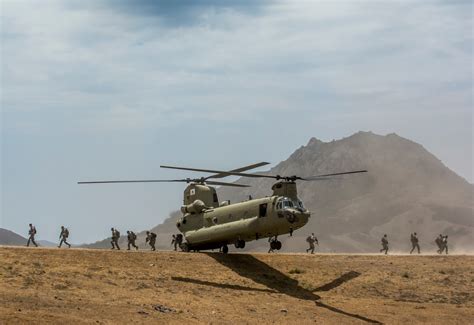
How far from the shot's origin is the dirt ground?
90.0 ft

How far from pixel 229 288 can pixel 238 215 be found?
19.7 feet

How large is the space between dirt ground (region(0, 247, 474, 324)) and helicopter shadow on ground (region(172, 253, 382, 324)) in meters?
0.06

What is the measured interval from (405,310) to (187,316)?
1107cm

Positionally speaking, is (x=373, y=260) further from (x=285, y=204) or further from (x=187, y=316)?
(x=187, y=316)

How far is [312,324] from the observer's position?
29078 millimetres

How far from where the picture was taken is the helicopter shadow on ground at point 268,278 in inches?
1354

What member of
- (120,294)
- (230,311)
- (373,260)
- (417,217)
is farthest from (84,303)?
(417,217)

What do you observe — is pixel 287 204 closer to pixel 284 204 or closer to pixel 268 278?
pixel 284 204

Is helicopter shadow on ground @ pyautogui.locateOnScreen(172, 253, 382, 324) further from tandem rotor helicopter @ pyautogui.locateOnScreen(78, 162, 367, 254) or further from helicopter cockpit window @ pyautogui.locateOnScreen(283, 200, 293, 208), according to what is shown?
helicopter cockpit window @ pyautogui.locateOnScreen(283, 200, 293, 208)

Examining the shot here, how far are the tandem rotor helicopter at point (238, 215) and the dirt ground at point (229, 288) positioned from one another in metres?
1.61

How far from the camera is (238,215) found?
39.3m

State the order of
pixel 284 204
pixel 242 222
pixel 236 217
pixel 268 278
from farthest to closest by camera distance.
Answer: pixel 236 217 → pixel 242 222 → pixel 268 278 → pixel 284 204

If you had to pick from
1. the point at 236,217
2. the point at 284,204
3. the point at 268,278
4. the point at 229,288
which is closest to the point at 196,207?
the point at 236,217

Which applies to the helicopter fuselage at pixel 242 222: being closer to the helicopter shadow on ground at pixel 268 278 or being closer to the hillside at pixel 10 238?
the helicopter shadow on ground at pixel 268 278
